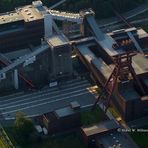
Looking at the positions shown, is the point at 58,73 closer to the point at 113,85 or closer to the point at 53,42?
the point at 53,42

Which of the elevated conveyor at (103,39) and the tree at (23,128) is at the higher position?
the elevated conveyor at (103,39)

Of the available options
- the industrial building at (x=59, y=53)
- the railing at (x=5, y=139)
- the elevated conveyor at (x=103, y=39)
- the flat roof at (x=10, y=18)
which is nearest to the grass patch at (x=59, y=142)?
the railing at (x=5, y=139)

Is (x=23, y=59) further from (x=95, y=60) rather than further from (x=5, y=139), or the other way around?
(x=5, y=139)

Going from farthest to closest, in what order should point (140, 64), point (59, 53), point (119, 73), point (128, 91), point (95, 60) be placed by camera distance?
point (95, 60) → point (59, 53) → point (140, 64) → point (128, 91) → point (119, 73)

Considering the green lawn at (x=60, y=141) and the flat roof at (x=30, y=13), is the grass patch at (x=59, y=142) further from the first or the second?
the flat roof at (x=30, y=13)

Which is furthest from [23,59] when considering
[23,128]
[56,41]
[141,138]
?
[141,138]

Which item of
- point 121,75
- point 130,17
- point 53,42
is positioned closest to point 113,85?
point 121,75
